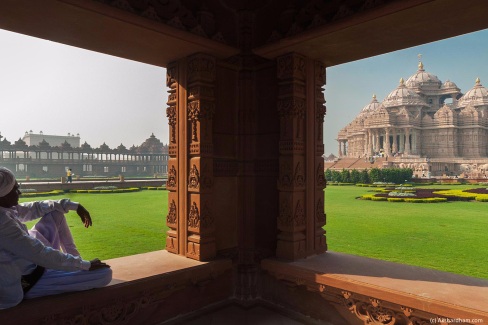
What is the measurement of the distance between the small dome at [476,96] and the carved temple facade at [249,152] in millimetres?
68332

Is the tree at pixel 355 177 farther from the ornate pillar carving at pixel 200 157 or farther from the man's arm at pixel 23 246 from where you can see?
the man's arm at pixel 23 246

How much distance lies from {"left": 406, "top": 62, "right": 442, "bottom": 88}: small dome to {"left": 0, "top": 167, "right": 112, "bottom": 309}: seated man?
76094mm

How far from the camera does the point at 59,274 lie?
104 inches

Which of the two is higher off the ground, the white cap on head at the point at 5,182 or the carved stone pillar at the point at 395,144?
the carved stone pillar at the point at 395,144

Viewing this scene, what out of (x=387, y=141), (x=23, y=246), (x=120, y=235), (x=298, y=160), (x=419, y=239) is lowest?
(x=419, y=239)

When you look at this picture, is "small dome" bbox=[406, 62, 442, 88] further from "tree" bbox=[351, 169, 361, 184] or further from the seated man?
the seated man

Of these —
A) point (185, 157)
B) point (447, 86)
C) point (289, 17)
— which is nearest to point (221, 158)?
point (185, 157)

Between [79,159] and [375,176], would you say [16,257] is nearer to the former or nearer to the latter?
[375,176]

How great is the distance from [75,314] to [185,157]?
1.93m

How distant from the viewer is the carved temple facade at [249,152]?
2.82m

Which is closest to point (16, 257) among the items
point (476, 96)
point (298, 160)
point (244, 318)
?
point (244, 318)

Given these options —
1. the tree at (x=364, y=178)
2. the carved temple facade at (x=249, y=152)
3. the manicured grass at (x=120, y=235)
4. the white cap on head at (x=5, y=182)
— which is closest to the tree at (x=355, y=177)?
the tree at (x=364, y=178)

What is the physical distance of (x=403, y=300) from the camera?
8.91 feet

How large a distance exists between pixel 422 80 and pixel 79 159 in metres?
67.4
